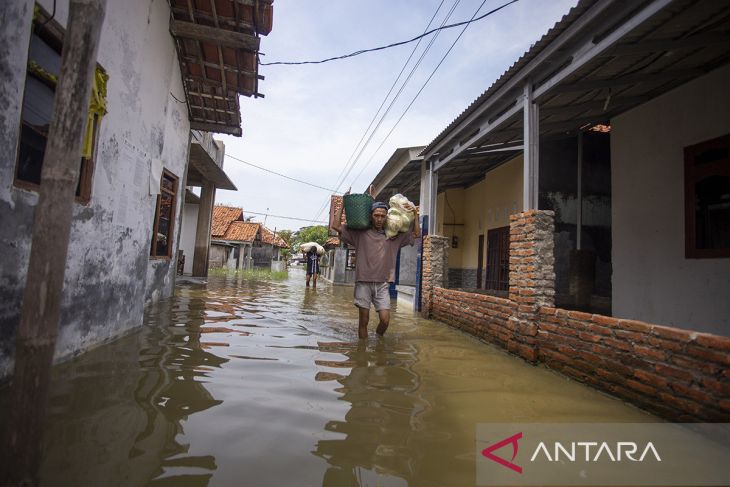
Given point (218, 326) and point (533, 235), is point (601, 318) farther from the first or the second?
point (218, 326)

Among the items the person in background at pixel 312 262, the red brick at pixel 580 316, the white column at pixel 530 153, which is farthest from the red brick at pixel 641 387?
the person in background at pixel 312 262

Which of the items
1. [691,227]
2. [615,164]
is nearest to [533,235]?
[691,227]

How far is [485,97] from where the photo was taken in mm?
6160

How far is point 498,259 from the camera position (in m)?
10.3

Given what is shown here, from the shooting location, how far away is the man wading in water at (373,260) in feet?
16.1

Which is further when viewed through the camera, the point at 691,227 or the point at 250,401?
the point at 691,227

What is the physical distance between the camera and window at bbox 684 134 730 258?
4.88m

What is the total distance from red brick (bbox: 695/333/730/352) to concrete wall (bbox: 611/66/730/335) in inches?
115

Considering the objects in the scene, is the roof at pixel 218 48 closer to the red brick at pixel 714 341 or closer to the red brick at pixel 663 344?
the red brick at pixel 663 344

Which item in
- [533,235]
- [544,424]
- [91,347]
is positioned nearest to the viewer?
[544,424]

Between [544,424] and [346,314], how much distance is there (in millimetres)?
5421

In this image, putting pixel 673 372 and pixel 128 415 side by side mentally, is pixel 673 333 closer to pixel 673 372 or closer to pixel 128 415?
pixel 673 372

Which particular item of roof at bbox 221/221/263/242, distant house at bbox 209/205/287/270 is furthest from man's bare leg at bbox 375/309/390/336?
roof at bbox 221/221/263/242

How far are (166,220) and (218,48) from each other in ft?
12.0
